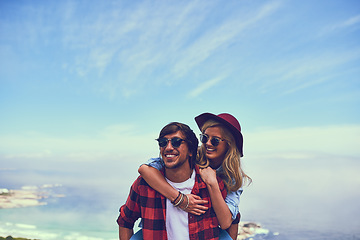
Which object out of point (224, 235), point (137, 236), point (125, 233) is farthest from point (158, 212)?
point (224, 235)

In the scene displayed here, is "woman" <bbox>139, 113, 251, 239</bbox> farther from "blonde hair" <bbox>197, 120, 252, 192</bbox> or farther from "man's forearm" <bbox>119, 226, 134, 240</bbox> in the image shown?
"man's forearm" <bbox>119, 226, 134, 240</bbox>

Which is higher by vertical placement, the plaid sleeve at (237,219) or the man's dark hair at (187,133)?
the man's dark hair at (187,133)

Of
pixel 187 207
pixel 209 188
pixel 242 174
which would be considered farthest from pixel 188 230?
pixel 242 174

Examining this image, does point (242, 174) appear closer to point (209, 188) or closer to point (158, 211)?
point (209, 188)

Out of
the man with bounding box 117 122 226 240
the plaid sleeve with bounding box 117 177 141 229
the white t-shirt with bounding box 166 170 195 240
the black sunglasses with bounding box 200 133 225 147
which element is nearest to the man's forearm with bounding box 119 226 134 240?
the plaid sleeve with bounding box 117 177 141 229

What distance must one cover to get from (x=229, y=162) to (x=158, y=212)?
1.31m

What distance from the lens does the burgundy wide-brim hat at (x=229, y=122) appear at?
5024 mm

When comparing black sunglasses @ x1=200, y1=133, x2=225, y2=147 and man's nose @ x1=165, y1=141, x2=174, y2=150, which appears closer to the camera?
man's nose @ x1=165, y1=141, x2=174, y2=150

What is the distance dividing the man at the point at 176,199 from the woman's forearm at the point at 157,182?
105 millimetres

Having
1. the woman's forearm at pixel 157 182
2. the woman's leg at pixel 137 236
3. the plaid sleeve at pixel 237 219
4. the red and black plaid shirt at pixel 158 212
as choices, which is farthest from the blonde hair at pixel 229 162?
the woman's leg at pixel 137 236

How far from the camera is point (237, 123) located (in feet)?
17.3

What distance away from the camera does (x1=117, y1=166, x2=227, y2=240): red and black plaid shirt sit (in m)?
4.43

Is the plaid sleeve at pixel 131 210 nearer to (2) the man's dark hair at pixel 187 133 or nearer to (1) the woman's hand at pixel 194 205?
(1) the woman's hand at pixel 194 205

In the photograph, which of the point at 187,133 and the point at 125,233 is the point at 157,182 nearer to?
the point at 187,133
